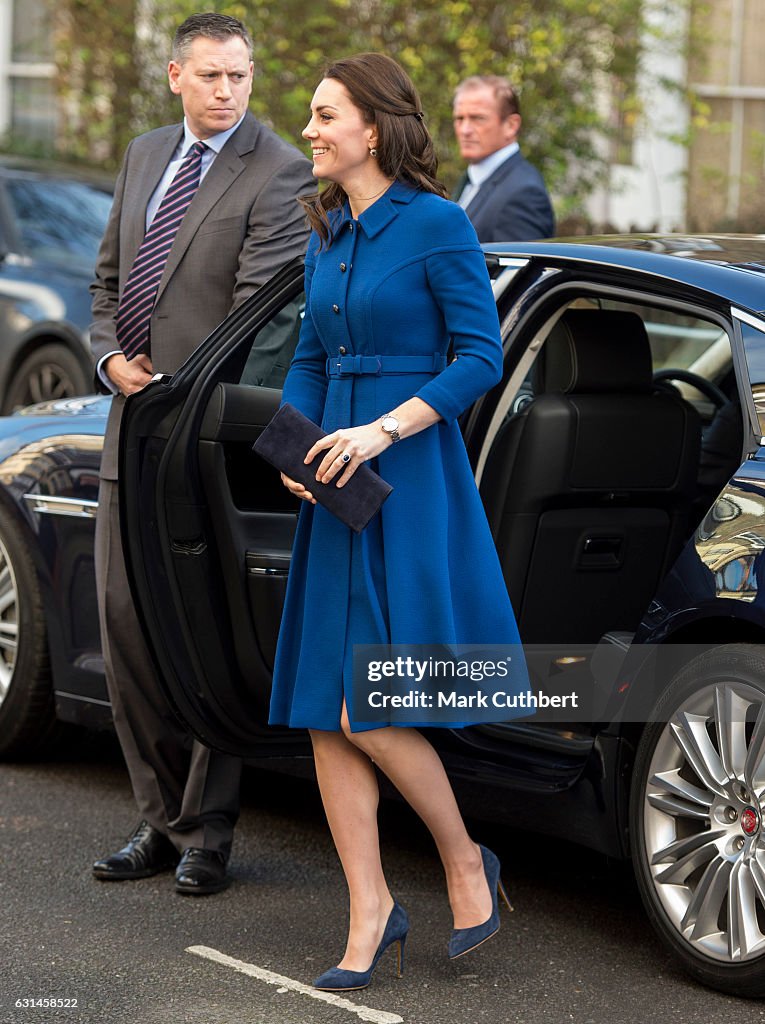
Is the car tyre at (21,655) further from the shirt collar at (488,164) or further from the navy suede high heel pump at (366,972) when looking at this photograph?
the shirt collar at (488,164)

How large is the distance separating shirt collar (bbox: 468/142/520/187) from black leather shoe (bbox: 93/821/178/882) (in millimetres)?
3479

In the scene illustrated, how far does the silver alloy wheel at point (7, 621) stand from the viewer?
5102 mm

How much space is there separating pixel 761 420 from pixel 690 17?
1329cm

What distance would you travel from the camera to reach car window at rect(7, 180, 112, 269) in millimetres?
10367

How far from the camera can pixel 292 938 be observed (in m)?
3.87

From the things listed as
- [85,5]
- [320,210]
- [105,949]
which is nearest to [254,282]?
[320,210]

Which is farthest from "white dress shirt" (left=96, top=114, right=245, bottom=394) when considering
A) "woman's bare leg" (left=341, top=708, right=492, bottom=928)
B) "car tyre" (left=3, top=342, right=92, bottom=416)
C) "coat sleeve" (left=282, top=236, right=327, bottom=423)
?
"car tyre" (left=3, top=342, right=92, bottom=416)

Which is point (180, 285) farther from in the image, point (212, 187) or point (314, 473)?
point (314, 473)

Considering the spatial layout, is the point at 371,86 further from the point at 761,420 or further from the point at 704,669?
the point at 704,669

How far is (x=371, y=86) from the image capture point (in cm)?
340

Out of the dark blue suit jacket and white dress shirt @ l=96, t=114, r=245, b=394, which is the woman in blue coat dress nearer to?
white dress shirt @ l=96, t=114, r=245, b=394

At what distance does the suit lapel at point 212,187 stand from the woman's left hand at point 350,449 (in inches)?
44.0

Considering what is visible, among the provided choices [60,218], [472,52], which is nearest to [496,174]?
[60,218]

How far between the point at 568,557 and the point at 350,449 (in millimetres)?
1275
